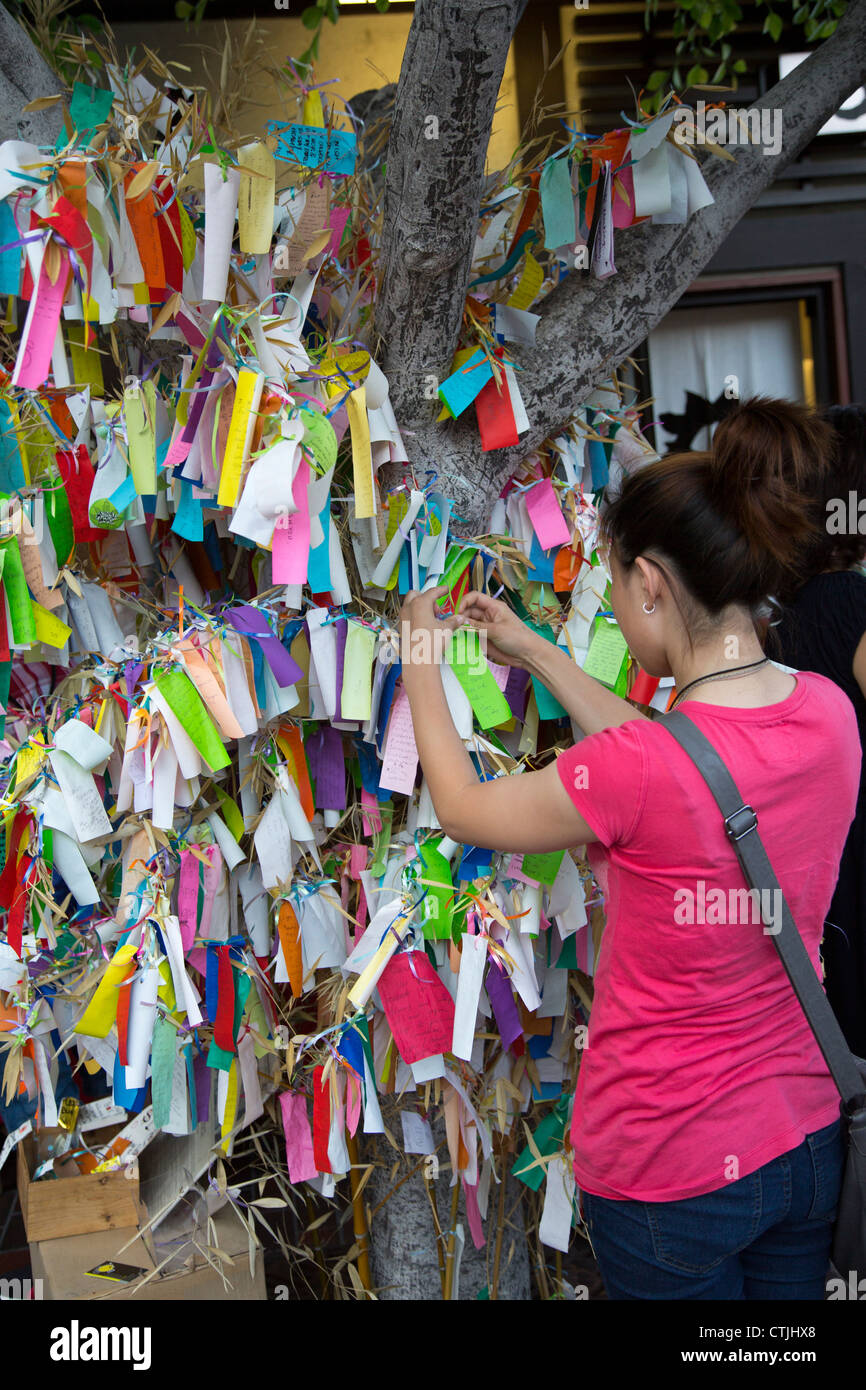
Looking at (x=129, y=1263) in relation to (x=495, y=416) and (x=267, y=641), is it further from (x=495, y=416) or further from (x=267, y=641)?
(x=495, y=416)

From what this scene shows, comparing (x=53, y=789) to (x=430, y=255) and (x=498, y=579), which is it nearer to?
(x=498, y=579)

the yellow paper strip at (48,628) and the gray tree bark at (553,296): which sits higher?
the gray tree bark at (553,296)

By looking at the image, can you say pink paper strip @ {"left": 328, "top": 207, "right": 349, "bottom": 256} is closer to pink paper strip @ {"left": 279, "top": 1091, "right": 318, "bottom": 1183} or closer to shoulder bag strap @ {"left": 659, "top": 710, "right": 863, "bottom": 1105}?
shoulder bag strap @ {"left": 659, "top": 710, "right": 863, "bottom": 1105}

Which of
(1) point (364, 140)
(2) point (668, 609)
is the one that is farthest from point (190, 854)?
(1) point (364, 140)

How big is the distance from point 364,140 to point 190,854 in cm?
145

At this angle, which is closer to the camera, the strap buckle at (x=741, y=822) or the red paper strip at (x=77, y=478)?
the strap buckle at (x=741, y=822)

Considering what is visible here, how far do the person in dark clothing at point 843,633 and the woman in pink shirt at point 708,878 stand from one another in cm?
32

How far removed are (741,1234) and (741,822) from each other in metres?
0.45

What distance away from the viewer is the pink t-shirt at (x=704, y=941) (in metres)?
1.09

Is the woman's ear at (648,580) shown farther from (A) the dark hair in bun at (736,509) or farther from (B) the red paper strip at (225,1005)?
(B) the red paper strip at (225,1005)

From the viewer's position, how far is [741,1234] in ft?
3.71

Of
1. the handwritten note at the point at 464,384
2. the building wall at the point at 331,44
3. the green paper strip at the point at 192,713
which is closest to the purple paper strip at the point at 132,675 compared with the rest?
the green paper strip at the point at 192,713

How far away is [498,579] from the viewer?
1948mm

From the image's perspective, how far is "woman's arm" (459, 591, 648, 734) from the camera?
1.51 metres
